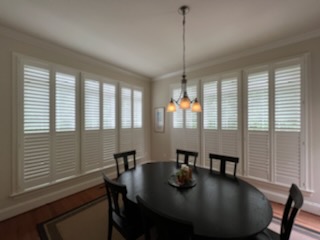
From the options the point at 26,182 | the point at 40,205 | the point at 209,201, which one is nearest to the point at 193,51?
the point at 209,201

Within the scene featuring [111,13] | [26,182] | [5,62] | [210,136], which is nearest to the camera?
[111,13]

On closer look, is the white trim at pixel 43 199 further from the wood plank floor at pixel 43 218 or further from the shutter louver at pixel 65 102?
the shutter louver at pixel 65 102

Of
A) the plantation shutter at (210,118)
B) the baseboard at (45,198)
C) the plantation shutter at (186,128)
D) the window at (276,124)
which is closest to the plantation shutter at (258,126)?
the window at (276,124)

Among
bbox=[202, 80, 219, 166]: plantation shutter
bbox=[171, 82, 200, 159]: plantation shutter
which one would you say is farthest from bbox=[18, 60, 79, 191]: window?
bbox=[202, 80, 219, 166]: plantation shutter

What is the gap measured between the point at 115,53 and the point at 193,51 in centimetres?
156

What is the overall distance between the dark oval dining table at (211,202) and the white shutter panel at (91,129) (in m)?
1.58

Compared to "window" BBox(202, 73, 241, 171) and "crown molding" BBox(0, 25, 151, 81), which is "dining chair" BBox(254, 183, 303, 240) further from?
"crown molding" BBox(0, 25, 151, 81)

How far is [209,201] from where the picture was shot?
4.83ft

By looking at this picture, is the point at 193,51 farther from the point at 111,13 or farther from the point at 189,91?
the point at 111,13

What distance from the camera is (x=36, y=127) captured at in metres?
2.61

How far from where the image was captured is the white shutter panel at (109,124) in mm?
3695

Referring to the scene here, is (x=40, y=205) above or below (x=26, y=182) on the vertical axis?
below

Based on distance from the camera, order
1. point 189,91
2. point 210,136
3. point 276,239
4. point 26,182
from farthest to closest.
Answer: point 189,91, point 210,136, point 26,182, point 276,239

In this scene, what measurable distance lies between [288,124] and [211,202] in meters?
2.20
